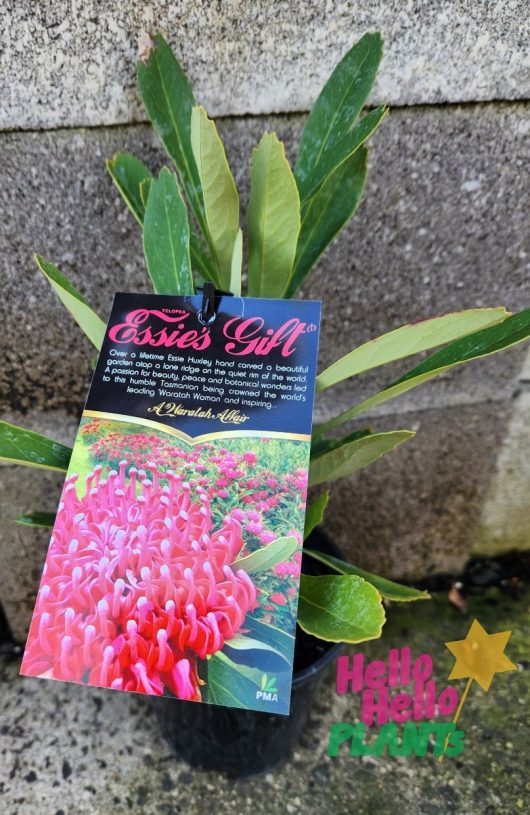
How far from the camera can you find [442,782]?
92 centimetres

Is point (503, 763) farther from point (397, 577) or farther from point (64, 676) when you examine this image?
point (64, 676)

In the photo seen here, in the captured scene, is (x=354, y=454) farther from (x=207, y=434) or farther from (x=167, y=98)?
(x=167, y=98)

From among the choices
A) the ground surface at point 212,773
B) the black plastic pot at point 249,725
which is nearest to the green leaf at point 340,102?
the black plastic pot at point 249,725

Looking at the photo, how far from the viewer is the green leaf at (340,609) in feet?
1.65

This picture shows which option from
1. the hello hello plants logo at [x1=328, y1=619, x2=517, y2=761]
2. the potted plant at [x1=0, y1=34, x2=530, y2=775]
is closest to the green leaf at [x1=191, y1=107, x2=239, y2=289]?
the potted plant at [x1=0, y1=34, x2=530, y2=775]

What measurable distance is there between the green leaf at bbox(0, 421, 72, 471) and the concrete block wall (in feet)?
1.17

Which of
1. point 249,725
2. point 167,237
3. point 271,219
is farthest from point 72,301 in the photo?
point 249,725

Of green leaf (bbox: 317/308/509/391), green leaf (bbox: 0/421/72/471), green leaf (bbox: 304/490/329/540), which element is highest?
green leaf (bbox: 317/308/509/391)

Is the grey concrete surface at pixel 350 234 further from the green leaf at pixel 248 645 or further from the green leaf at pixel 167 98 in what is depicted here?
the green leaf at pixel 248 645

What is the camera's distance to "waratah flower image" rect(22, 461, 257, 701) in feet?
1.57

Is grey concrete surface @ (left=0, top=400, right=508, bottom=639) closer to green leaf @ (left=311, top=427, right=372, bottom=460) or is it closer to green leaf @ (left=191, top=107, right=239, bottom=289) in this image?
green leaf @ (left=311, top=427, right=372, bottom=460)

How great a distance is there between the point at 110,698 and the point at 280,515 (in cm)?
73

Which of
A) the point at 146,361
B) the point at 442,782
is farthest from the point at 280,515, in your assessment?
the point at 442,782

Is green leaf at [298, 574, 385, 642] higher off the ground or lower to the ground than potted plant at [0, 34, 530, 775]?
lower
